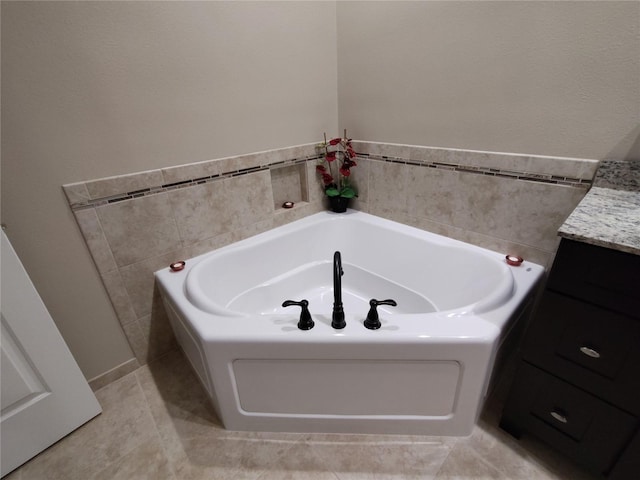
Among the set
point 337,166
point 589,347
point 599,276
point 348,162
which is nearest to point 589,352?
point 589,347

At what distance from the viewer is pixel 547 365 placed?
38.3 inches

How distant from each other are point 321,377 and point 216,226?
38.2 inches

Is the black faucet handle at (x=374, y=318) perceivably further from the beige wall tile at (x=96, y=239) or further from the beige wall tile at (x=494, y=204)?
the beige wall tile at (x=96, y=239)

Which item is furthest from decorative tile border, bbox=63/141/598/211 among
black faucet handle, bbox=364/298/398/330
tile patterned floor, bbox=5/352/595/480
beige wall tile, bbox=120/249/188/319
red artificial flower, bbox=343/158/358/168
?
tile patterned floor, bbox=5/352/595/480

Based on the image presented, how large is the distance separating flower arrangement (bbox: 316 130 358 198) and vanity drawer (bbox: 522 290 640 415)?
1286 mm

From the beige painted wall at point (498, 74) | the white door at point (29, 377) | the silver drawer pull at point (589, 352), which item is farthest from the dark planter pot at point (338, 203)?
the white door at point (29, 377)

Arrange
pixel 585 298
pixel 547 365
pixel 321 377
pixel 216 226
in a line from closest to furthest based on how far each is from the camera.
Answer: pixel 585 298 < pixel 547 365 < pixel 321 377 < pixel 216 226

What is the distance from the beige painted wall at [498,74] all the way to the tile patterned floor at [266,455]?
119 cm

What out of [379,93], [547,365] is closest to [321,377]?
[547,365]

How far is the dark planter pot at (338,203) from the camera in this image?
2.01 metres

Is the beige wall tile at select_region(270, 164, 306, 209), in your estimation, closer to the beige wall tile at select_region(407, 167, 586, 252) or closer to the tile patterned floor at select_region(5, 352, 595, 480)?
the beige wall tile at select_region(407, 167, 586, 252)

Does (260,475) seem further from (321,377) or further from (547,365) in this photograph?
(547,365)

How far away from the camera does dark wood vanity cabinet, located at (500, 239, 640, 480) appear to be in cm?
79

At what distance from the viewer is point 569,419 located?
98 cm
